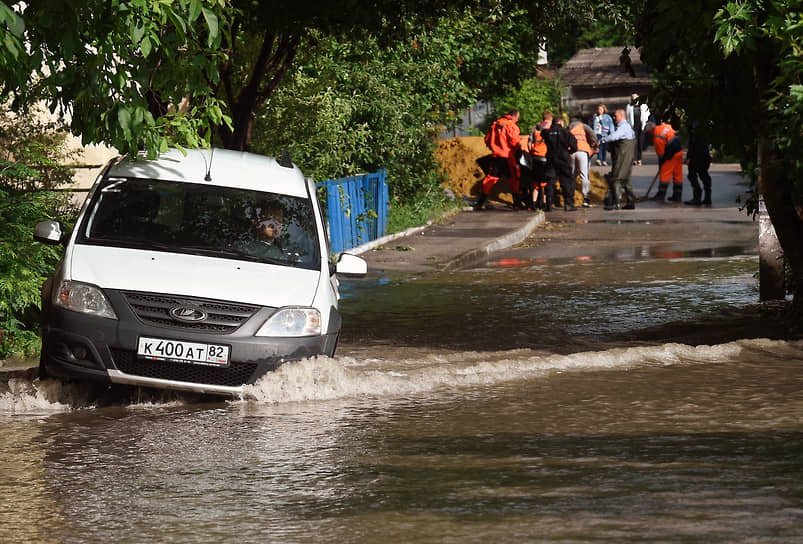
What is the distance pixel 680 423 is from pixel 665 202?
24118 mm

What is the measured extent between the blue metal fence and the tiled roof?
4235cm

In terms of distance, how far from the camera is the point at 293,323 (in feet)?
29.5

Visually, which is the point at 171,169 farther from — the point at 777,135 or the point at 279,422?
the point at 777,135

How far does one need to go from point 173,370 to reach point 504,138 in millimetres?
21637

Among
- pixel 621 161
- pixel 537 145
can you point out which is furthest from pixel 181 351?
pixel 621 161

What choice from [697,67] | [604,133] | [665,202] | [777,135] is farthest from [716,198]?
[777,135]

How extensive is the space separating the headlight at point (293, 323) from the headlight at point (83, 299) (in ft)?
3.12

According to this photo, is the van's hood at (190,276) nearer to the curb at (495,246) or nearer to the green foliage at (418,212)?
the curb at (495,246)

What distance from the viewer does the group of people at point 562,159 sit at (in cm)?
2883

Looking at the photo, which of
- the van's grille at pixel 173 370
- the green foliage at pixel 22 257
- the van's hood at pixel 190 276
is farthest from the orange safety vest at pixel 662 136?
the van's grille at pixel 173 370

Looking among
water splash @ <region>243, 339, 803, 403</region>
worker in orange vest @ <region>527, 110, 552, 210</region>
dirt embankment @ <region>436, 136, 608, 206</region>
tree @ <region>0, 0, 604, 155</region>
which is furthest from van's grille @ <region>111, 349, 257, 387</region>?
dirt embankment @ <region>436, 136, 608, 206</region>

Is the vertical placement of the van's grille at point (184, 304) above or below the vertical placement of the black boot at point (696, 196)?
above

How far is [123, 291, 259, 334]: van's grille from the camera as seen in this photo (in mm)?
8688

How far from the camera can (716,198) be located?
109 feet
